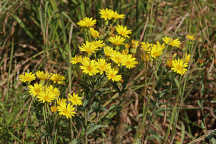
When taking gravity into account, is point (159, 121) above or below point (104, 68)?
below

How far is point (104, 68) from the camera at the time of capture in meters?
1.55

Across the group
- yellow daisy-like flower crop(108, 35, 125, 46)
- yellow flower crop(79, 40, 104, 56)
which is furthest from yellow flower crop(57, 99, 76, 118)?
yellow daisy-like flower crop(108, 35, 125, 46)

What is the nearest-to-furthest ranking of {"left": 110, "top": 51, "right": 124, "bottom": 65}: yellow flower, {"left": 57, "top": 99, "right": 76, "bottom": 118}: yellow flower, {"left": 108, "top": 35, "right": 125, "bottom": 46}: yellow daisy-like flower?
{"left": 57, "top": 99, "right": 76, "bottom": 118}: yellow flower
{"left": 110, "top": 51, "right": 124, "bottom": 65}: yellow flower
{"left": 108, "top": 35, "right": 125, "bottom": 46}: yellow daisy-like flower

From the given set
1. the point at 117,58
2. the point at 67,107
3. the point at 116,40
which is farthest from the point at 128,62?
the point at 67,107

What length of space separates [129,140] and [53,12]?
124 centimetres

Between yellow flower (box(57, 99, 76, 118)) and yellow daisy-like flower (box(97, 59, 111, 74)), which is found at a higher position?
yellow daisy-like flower (box(97, 59, 111, 74))

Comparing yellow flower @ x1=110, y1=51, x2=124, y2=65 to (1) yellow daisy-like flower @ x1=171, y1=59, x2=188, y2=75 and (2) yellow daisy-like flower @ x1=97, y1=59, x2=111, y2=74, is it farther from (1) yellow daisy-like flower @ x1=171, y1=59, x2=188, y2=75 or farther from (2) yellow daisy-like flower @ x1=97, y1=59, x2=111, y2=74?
(1) yellow daisy-like flower @ x1=171, y1=59, x2=188, y2=75

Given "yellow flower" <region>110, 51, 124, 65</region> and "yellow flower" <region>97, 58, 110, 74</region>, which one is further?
"yellow flower" <region>110, 51, 124, 65</region>

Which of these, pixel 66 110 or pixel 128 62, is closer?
pixel 66 110

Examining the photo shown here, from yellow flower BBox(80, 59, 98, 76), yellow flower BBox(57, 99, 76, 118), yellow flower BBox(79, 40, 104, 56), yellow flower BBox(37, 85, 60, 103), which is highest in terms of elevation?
yellow flower BBox(79, 40, 104, 56)

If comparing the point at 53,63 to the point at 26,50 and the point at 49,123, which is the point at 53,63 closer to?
the point at 26,50

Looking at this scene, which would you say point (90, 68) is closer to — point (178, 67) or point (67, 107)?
point (67, 107)

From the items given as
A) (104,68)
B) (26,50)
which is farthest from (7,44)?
(104,68)

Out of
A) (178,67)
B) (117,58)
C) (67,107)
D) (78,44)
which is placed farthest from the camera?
(78,44)
